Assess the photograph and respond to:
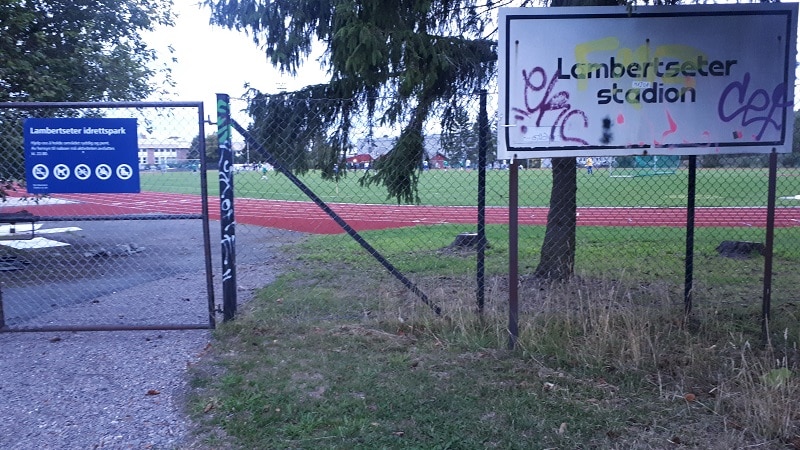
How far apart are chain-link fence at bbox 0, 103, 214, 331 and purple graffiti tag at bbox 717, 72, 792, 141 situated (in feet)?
14.9

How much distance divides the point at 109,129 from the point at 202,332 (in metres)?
2.05

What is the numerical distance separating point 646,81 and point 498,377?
8.87 ft

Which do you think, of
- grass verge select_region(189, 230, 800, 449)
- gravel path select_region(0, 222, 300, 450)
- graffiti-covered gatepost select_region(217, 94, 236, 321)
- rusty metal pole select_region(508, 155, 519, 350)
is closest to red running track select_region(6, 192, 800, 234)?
graffiti-covered gatepost select_region(217, 94, 236, 321)

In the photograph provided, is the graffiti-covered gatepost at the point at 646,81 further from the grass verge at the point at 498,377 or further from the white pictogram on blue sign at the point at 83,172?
the white pictogram on blue sign at the point at 83,172

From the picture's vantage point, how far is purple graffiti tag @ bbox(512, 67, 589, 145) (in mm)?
5348

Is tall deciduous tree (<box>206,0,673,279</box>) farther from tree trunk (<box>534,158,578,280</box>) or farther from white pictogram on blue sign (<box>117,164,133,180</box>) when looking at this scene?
white pictogram on blue sign (<box>117,164,133,180</box>)

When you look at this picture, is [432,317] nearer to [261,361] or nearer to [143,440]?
[261,361]

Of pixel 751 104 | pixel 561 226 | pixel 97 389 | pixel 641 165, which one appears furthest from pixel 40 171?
pixel 751 104

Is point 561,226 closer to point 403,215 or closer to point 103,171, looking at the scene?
point 103,171

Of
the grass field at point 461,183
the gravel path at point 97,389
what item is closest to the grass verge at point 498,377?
the gravel path at point 97,389

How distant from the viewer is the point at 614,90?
5.41 metres

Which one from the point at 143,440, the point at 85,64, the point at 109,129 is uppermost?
the point at 85,64

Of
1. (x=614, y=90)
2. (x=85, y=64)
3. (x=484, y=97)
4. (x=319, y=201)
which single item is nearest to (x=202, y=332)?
(x=319, y=201)

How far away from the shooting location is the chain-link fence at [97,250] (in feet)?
19.7
